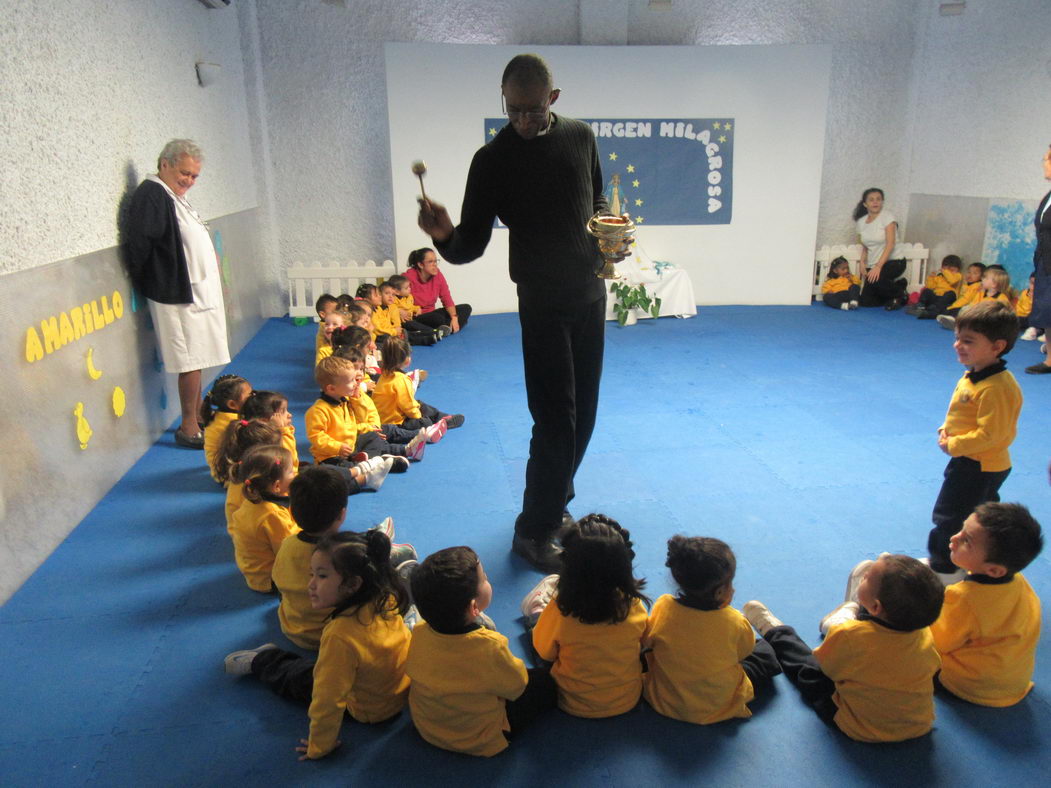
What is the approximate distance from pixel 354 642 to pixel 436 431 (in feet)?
7.71

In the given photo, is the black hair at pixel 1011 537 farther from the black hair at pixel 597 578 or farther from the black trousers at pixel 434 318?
the black trousers at pixel 434 318

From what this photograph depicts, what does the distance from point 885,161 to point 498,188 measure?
24.6 feet

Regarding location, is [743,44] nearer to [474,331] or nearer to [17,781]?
[474,331]

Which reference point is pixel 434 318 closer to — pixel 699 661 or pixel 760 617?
pixel 760 617

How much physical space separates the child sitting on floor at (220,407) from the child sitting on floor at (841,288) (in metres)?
6.41

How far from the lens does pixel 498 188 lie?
2664 millimetres

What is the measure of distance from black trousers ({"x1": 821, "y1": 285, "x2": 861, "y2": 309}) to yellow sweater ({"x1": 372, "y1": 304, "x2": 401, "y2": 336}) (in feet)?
15.1

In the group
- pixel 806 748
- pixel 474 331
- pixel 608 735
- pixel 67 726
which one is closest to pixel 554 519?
pixel 608 735

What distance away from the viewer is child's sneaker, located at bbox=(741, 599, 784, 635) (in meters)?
2.45

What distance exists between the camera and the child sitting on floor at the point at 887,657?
6.30 feet

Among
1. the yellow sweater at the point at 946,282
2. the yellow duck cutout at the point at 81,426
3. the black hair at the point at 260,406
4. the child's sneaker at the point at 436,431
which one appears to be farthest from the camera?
the yellow sweater at the point at 946,282

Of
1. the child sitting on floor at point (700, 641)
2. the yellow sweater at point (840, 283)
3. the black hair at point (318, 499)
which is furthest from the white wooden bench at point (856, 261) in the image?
the black hair at point (318, 499)

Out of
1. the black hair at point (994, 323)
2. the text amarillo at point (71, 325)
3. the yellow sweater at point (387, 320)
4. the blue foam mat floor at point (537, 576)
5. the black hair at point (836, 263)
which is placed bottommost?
the blue foam mat floor at point (537, 576)

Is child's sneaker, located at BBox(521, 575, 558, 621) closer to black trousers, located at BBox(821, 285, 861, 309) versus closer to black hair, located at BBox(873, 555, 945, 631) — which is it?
black hair, located at BBox(873, 555, 945, 631)
